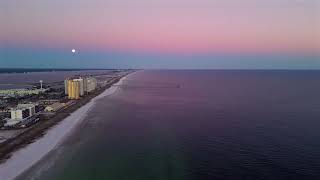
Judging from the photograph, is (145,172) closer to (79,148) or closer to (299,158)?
(79,148)

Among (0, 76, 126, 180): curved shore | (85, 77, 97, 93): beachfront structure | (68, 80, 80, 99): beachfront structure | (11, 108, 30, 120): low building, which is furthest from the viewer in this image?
(85, 77, 97, 93): beachfront structure

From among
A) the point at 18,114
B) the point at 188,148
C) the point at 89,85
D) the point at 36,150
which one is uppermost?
the point at 89,85

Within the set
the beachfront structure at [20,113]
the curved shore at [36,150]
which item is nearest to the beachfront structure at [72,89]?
the curved shore at [36,150]

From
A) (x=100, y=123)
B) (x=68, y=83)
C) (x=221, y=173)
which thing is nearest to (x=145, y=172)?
(x=221, y=173)

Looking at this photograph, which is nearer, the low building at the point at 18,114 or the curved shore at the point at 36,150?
the curved shore at the point at 36,150

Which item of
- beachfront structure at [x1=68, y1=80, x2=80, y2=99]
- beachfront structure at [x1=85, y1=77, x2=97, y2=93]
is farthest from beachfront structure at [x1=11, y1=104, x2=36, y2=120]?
beachfront structure at [x1=85, y1=77, x2=97, y2=93]

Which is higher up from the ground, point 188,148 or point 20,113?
point 20,113

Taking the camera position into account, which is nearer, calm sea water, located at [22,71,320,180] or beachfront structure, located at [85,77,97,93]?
calm sea water, located at [22,71,320,180]

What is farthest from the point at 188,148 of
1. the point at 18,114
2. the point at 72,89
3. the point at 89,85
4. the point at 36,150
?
the point at 89,85

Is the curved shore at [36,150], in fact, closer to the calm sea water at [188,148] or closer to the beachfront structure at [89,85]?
the calm sea water at [188,148]

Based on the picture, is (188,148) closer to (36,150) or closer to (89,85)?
(36,150)

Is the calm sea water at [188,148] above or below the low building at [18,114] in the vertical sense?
below

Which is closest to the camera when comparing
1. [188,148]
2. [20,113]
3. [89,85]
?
[188,148]

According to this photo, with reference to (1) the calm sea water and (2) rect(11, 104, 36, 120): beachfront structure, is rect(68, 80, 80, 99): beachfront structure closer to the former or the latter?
(1) the calm sea water
